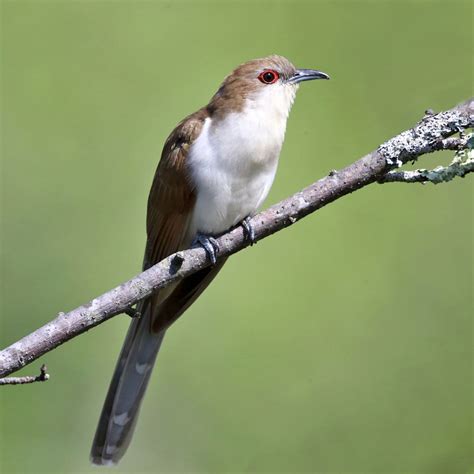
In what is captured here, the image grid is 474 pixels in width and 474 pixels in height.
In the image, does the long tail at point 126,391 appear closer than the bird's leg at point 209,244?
No

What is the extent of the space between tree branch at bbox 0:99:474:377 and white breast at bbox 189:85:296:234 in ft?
2.72

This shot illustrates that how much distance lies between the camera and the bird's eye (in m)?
4.46

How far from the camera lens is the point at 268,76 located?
4.48m

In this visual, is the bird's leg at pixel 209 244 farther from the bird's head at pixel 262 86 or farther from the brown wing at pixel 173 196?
the bird's head at pixel 262 86

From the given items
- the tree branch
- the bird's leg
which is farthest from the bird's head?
the tree branch

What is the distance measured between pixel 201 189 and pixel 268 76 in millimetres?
731

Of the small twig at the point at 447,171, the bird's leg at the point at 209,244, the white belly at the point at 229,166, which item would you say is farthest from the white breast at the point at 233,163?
the small twig at the point at 447,171

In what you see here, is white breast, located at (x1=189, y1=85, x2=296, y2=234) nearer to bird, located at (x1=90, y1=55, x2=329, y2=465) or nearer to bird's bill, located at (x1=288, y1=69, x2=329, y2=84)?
bird, located at (x1=90, y1=55, x2=329, y2=465)

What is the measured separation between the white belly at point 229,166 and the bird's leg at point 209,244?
0.10 metres

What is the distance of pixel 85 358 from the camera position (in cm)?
494

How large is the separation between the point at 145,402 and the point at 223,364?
0.54 m

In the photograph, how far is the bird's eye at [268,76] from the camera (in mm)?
4465

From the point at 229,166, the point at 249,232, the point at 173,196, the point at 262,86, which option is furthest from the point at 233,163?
the point at 249,232

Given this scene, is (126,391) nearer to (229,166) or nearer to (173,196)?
(173,196)
